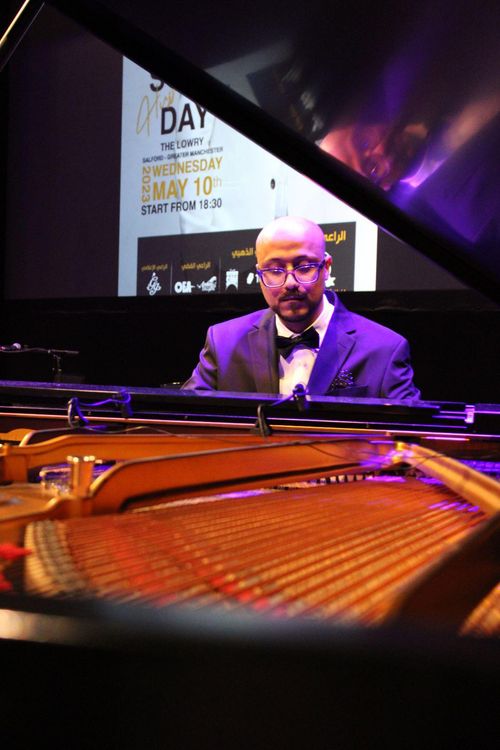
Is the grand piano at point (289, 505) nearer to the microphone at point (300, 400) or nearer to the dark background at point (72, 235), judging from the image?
the microphone at point (300, 400)

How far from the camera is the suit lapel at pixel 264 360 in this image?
327 cm

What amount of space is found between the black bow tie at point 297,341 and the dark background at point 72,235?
198cm

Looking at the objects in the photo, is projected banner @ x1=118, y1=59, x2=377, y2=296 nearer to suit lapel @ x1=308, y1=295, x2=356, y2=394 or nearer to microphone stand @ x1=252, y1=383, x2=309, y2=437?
suit lapel @ x1=308, y1=295, x2=356, y2=394

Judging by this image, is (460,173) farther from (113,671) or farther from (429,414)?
(113,671)

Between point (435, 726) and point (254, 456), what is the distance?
3.45 feet

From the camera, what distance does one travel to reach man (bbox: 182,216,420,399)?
3.19m

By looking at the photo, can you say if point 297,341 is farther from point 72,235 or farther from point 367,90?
point 72,235

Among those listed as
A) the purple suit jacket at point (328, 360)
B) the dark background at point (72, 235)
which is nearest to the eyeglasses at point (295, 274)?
the purple suit jacket at point (328, 360)

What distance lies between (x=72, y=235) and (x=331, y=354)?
363 cm

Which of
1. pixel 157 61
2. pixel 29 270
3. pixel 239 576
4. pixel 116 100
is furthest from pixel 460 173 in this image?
pixel 29 270

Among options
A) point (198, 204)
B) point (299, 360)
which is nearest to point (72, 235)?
point (198, 204)

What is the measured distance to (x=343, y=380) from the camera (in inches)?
127

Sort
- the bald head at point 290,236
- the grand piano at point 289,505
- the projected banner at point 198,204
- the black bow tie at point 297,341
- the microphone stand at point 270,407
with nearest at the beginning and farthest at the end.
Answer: the grand piano at point 289,505, the microphone stand at point 270,407, the bald head at point 290,236, the black bow tie at point 297,341, the projected banner at point 198,204

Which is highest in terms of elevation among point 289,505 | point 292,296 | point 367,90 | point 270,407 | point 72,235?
point 72,235
